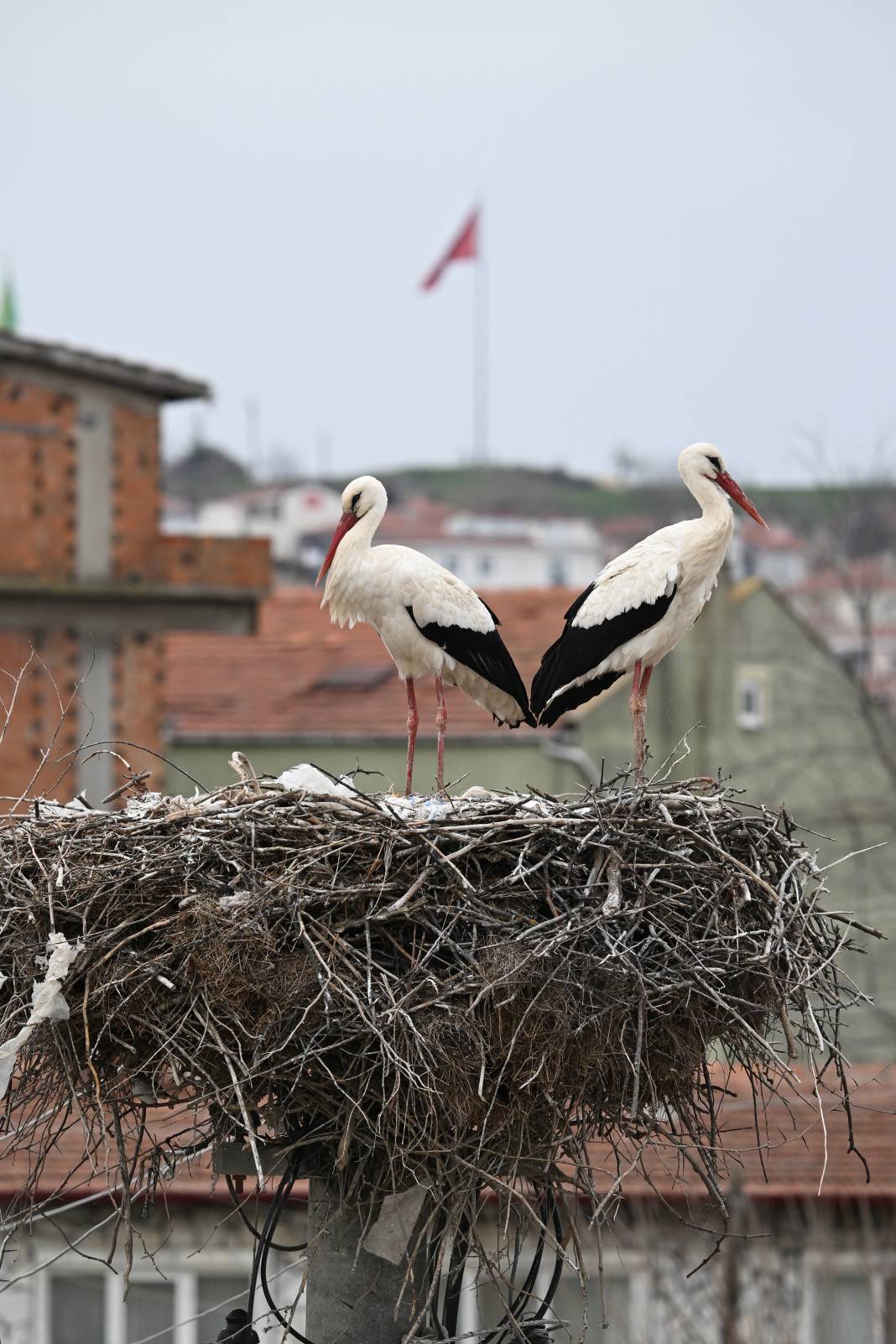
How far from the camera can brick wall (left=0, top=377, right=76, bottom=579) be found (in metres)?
23.2

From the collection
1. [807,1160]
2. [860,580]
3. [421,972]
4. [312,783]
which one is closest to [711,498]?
[312,783]

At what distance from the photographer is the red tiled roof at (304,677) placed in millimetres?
26734

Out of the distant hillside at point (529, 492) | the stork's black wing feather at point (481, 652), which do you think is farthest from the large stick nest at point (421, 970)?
the distant hillside at point (529, 492)

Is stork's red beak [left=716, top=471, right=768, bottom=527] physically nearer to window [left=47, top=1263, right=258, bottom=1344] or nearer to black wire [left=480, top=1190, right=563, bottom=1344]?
black wire [left=480, top=1190, right=563, bottom=1344]

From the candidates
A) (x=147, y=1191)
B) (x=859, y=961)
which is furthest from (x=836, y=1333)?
(x=859, y=961)

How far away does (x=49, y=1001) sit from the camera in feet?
19.1

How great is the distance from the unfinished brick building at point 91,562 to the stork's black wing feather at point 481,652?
15.7 m

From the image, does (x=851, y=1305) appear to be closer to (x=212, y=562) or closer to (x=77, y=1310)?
(x=77, y=1310)

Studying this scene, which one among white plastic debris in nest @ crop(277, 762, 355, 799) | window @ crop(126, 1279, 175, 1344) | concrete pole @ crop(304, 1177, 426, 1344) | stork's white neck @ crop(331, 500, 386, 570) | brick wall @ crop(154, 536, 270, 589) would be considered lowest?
window @ crop(126, 1279, 175, 1344)

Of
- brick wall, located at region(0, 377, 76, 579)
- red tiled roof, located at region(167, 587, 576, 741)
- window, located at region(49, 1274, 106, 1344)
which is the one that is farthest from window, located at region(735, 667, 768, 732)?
window, located at region(49, 1274, 106, 1344)

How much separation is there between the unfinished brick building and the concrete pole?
1650 centimetres

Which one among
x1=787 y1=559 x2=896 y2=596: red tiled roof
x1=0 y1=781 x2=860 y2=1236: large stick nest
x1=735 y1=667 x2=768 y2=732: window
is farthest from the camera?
x1=787 y1=559 x2=896 y2=596: red tiled roof

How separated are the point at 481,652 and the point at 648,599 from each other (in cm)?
73

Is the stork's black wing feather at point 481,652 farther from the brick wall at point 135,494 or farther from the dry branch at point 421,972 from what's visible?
the brick wall at point 135,494
